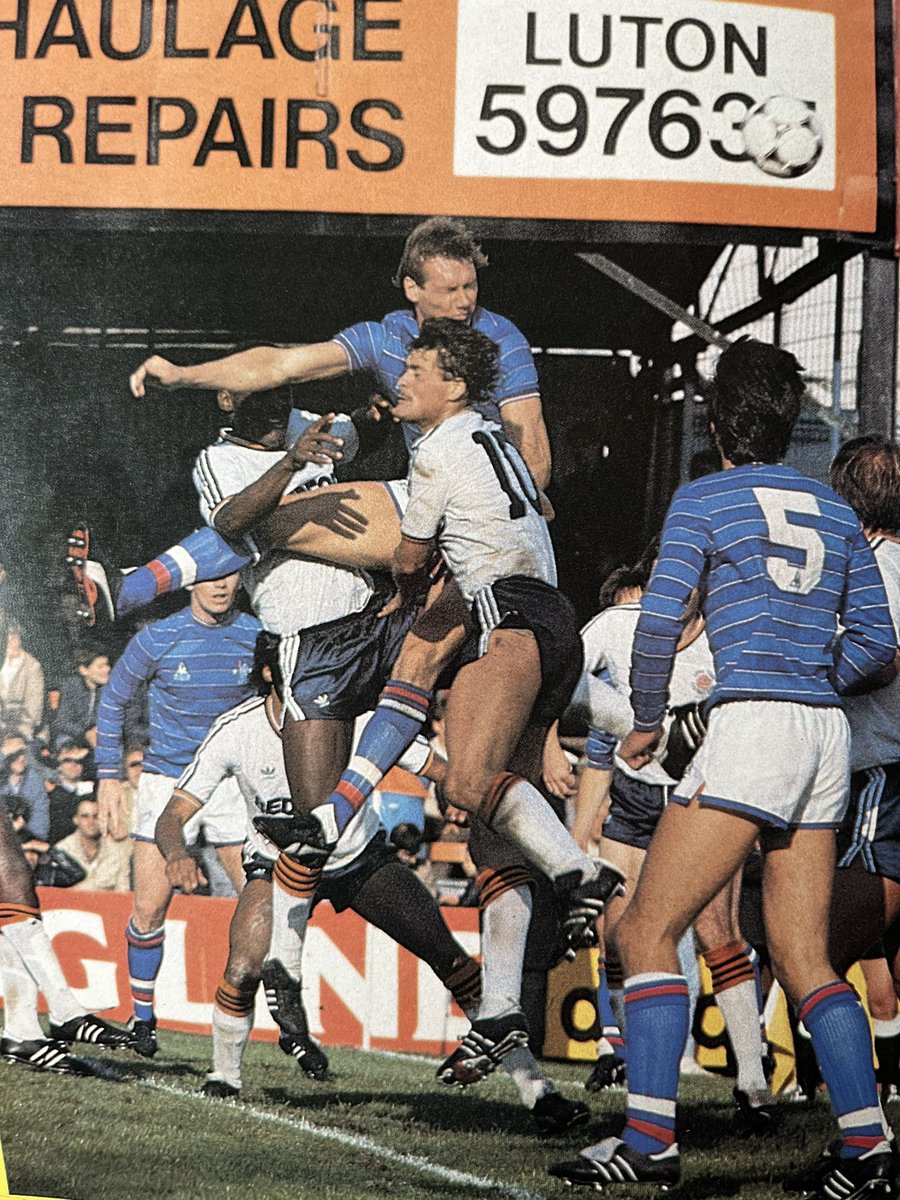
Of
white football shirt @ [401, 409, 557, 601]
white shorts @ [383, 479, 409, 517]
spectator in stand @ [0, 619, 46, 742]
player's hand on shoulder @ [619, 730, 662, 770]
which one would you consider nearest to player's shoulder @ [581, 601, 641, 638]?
white football shirt @ [401, 409, 557, 601]

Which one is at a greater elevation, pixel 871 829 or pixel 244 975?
pixel 871 829

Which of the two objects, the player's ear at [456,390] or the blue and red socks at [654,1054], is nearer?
the blue and red socks at [654,1054]

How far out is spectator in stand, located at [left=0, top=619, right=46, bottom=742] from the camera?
3193 mm

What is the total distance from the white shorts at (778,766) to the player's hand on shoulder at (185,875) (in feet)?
4.07

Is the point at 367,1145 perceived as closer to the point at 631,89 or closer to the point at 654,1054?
the point at 654,1054

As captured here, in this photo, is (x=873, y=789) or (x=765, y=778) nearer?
(x=765, y=778)

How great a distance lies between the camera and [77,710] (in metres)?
3.19

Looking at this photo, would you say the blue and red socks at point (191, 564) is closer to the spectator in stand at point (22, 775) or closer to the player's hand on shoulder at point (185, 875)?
the spectator in stand at point (22, 775)

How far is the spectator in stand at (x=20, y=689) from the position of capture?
3.19 m

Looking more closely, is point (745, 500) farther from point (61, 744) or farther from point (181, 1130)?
point (181, 1130)

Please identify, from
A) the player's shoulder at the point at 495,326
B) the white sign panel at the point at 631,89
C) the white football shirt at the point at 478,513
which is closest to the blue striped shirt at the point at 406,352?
the player's shoulder at the point at 495,326

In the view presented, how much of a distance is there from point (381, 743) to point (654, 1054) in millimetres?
989

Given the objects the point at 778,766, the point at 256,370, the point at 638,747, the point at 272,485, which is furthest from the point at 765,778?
the point at 256,370

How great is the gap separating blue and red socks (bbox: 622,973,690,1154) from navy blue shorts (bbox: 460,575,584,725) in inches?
27.4
